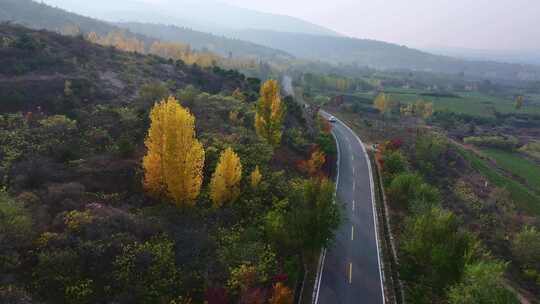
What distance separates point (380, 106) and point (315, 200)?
95.6 meters

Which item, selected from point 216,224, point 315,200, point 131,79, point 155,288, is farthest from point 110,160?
point 131,79

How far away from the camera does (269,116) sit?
45625mm

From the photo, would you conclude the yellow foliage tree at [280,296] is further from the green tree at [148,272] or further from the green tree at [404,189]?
the green tree at [404,189]

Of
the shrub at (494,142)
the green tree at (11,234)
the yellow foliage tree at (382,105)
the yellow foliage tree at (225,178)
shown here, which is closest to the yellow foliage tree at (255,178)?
the yellow foliage tree at (225,178)

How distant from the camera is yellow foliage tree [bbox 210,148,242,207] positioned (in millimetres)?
28797

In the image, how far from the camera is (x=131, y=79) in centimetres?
5953

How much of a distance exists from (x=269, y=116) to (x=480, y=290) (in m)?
29.5

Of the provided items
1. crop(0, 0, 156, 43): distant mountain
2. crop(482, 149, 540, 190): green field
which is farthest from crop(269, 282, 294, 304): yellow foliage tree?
crop(0, 0, 156, 43): distant mountain

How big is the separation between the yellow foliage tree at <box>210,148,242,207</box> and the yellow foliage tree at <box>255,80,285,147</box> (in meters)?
15.7

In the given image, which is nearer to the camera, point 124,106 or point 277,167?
point 277,167

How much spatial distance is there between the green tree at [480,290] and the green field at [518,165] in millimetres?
55930

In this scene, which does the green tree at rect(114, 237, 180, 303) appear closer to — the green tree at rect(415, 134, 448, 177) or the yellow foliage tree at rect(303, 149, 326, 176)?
the yellow foliage tree at rect(303, 149, 326, 176)

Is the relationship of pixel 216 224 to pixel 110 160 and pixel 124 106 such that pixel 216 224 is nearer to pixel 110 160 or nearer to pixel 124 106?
pixel 110 160

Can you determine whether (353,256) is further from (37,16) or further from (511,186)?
(37,16)
